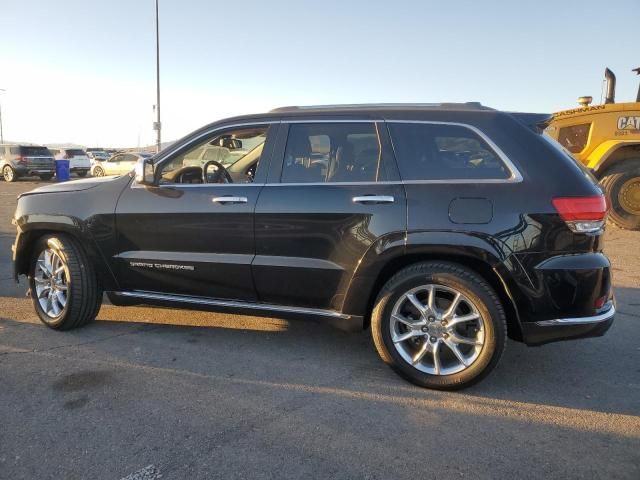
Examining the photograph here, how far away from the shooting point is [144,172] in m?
3.58

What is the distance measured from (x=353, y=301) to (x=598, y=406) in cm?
162

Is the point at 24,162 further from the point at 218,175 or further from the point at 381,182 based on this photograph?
the point at 381,182

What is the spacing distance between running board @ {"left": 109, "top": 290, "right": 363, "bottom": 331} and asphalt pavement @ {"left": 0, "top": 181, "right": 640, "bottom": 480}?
35 cm

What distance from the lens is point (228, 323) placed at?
14.1ft

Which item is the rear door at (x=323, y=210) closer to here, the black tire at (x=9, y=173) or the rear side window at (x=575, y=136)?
the rear side window at (x=575, y=136)

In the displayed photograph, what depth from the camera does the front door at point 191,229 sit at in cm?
348

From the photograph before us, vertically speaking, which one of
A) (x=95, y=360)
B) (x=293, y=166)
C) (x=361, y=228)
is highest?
(x=293, y=166)

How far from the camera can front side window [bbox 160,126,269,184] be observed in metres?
3.70

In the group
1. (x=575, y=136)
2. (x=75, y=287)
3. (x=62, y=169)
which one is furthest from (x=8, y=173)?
(x=575, y=136)

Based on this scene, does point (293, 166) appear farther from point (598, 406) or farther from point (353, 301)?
point (598, 406)

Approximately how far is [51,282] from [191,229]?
1477 mm

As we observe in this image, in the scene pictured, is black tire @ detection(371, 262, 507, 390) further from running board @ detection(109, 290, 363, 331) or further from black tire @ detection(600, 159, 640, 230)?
black tire @ detection(600, 159, 640, 230)

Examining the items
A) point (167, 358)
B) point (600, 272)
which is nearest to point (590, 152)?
point (600, 272)

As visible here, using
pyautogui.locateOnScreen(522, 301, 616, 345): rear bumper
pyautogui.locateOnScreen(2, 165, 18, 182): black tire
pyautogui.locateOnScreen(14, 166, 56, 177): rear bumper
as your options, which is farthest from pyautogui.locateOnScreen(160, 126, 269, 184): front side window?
pyautogui.locateOnScreen(2, 165, 18, 182): black tire
